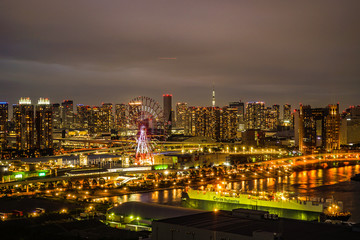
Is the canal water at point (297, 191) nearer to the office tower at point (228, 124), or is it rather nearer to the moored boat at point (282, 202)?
the moored boat at point (282, 202)

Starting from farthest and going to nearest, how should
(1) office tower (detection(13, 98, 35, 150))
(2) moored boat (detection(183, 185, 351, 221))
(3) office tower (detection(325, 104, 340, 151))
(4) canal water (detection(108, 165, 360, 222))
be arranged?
(3) office tower (detection(325, 104, 340, 151)) → (1) office tower (detection(13, 98, 35, 150)) → (4) canal water (detection(108, 165, 360, 222)) → (2) moored boat (detection(183, 185, 351, 221))

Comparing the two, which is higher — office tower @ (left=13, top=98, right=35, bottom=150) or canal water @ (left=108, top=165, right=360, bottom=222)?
office tower @ (left=13, top=98, right=35, bottom=150)

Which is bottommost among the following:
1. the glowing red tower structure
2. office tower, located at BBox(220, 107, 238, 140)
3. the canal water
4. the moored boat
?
the canal water

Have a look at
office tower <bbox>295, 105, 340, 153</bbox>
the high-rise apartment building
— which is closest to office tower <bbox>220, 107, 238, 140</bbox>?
the high-rise apartment building

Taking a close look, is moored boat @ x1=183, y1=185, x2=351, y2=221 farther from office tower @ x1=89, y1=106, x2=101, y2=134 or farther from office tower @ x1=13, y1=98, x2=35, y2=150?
office tower @ x1=89, y1=106, x2=101, y2=134

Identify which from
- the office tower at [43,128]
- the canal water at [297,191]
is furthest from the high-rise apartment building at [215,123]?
the canal water at [297,191]

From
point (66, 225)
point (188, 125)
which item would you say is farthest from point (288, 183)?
point (188, 125)

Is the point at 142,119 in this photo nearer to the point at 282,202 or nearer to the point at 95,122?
the point at 282,202
